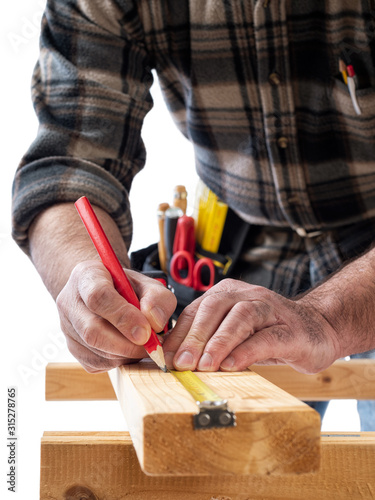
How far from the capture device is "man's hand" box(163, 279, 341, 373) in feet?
2.32

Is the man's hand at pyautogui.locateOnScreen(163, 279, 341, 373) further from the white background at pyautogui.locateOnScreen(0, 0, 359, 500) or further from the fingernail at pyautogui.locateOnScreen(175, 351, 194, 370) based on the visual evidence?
the white background at pyautogui.locateOnScreen(0, 0, 359, 500)

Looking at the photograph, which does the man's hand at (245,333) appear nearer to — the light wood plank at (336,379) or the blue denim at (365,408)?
the light wood plank at (336,379)

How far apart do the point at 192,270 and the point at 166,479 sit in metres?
0.79

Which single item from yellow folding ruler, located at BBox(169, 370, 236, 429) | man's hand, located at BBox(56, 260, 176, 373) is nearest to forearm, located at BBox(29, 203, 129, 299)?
man's hand, located at BBox(56, 260, 176, 373)

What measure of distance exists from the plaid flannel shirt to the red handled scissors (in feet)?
0.67

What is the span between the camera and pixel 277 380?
1.18m

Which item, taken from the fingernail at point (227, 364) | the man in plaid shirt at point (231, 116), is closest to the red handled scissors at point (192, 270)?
the man in plaid shirt at point (231, 116)

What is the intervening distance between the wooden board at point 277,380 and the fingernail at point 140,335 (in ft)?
1.66

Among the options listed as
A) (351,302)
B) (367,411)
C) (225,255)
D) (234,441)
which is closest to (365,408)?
(367,411)

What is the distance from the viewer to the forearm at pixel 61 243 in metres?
0.97

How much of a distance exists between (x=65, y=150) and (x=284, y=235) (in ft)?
1.69

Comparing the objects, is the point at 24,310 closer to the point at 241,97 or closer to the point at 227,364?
the point at 241,97

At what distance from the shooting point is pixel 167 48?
1.22 m

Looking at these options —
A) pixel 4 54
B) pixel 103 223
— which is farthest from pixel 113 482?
pixel 4 54
